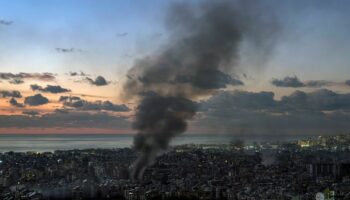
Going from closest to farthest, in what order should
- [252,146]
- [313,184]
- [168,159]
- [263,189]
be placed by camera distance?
[263,189] < [313,184] < [168,159] < [252,146]

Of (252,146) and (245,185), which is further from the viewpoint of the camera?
(252,146)

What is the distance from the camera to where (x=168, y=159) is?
52156 millimetres

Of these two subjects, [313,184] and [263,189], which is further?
[313,184]

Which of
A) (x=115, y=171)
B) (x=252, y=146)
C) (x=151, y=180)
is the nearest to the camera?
(x=151, y=180)

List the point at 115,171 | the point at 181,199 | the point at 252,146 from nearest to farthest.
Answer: the point at 181,199 < the point at 115,171 < the point at 252,146

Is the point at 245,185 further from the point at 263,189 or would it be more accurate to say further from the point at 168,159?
the point at 168,159

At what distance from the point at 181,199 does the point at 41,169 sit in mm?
18518

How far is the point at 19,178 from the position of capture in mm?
37844

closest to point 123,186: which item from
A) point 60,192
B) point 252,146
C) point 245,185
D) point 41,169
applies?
point 60,192

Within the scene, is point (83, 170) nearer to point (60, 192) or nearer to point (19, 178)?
point (19, 178)

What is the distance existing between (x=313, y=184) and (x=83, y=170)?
62.1ft

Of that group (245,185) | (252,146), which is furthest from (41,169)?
(252,146)

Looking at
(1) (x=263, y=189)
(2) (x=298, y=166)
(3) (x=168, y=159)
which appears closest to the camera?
(1) (x=263, y=189)

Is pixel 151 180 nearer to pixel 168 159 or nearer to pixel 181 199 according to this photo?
pixel 181 199
